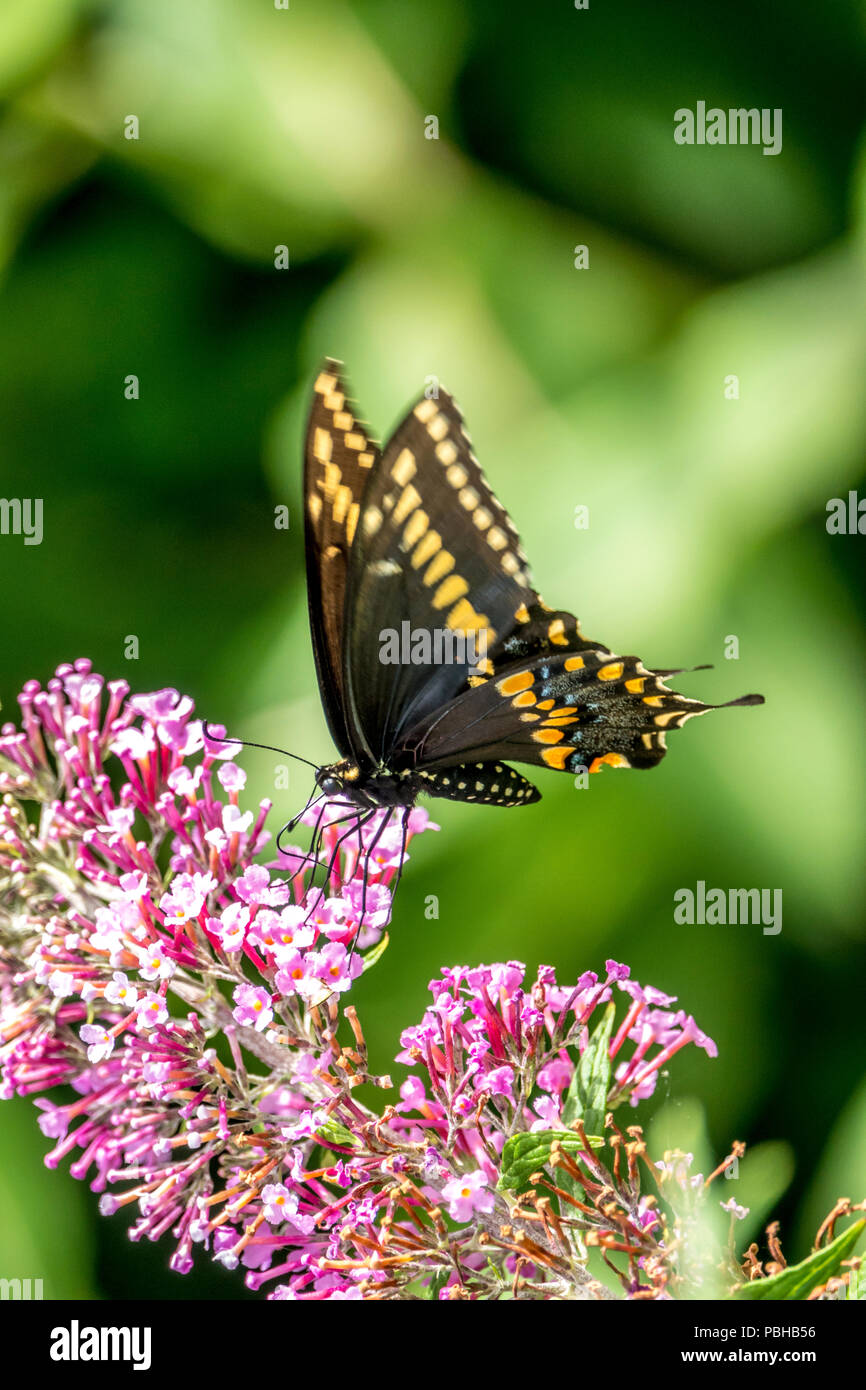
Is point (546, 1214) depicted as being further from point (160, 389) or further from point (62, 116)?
point (62, 116)

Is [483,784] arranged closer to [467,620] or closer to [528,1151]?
[467,620]

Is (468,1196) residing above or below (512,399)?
below

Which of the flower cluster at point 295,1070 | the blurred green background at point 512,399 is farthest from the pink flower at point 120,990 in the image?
the blurred green background at point 512,399

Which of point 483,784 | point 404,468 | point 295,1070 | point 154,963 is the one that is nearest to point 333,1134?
point 295,1070

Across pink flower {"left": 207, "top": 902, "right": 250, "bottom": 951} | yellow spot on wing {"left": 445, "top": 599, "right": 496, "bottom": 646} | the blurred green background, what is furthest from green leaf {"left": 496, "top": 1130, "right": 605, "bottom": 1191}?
the blurred green background

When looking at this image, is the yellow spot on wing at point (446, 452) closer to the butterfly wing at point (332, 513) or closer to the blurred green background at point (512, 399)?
the butterfly wing at point (332, 513)
